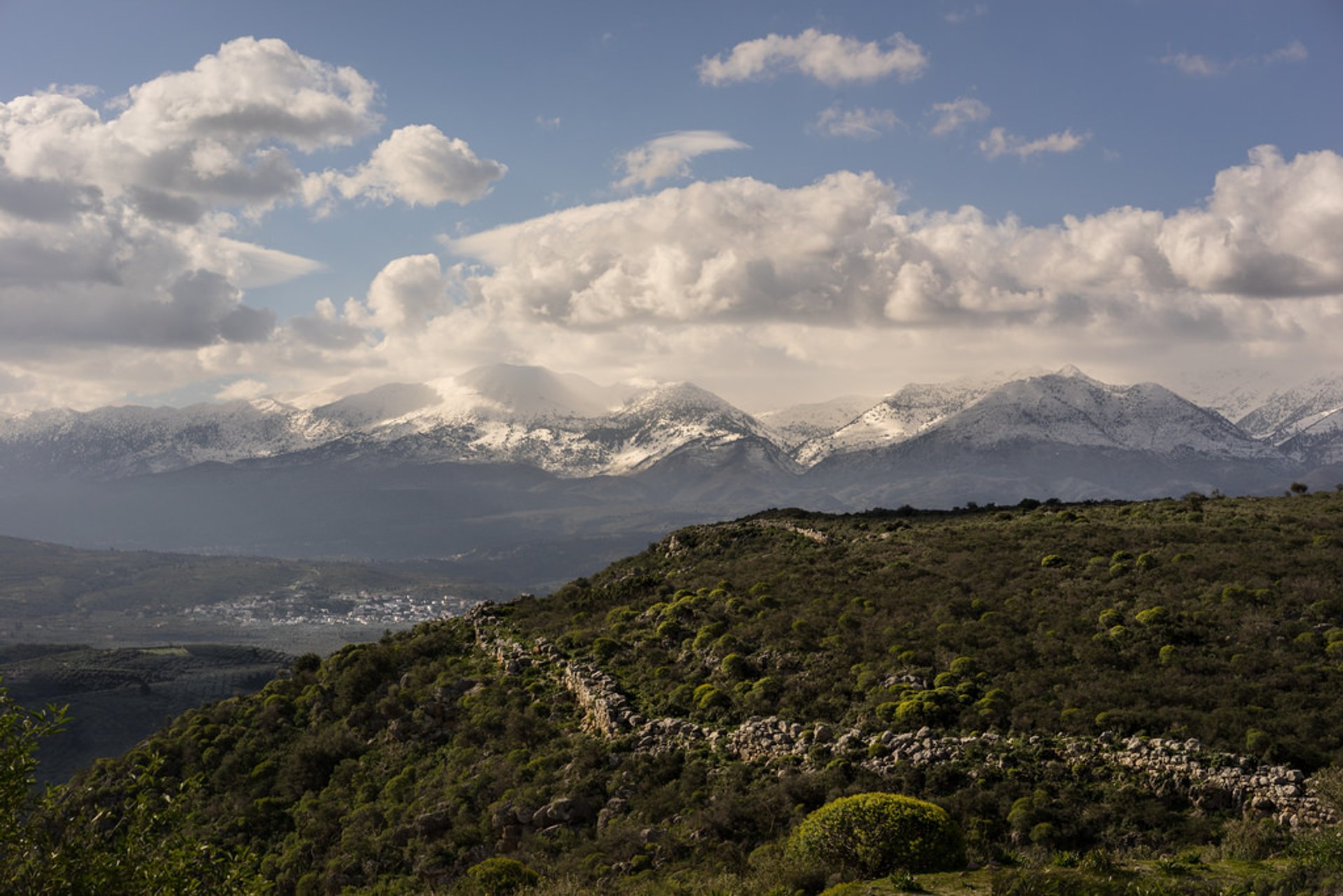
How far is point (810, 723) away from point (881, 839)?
578 inches

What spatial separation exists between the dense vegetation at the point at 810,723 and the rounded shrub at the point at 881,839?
73 cm

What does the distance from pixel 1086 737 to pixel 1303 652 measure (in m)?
13.1

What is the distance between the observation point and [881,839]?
94.9ft

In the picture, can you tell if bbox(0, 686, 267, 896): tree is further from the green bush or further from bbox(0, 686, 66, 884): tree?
the green bush

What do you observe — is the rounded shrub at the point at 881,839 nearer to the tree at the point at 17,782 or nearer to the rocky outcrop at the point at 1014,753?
the rocky outcrop at the point at 1014,753

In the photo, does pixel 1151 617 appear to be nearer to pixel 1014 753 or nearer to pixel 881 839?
pixel 1014 753

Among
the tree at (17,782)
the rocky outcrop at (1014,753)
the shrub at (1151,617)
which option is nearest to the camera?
the tree at (17,782)

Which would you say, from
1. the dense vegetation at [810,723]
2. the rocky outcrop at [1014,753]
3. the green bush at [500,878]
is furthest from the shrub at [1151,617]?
the green bush at [500,878]

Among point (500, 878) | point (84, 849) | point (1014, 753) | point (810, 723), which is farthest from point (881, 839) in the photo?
point (84, 849)

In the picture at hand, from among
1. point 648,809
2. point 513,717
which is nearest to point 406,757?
point 513,717

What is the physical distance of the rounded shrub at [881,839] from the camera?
93.9 feet

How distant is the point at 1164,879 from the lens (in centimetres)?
2525

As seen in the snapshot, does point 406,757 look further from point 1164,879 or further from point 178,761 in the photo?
point 1164,879

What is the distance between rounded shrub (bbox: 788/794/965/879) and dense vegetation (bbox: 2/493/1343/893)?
0.73 meters
